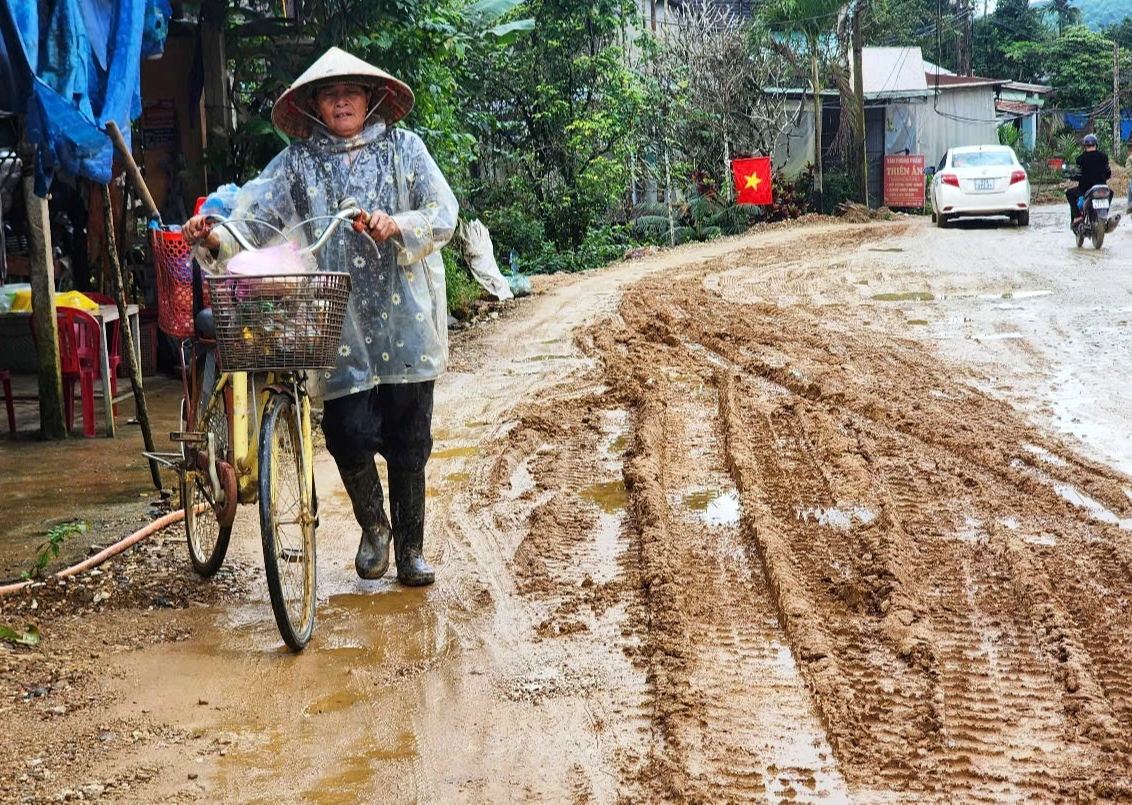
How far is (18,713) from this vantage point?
3.88 meters

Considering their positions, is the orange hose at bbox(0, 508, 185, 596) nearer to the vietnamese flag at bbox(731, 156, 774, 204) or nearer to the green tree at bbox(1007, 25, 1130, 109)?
the vietnamese flag at bbox(731, 156, 774, 204)

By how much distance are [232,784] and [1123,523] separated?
376 cm

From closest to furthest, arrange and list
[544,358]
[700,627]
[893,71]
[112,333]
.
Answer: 1. [700,627]
2. [112,333]
3. [544,358]
4. [893,71]

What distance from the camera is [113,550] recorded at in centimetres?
551

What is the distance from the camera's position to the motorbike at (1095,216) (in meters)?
16.6

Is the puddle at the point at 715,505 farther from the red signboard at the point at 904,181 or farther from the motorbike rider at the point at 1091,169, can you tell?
the red signboard at the point at 904,181

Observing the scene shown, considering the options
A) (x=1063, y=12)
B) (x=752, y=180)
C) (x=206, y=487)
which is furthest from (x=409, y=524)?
(x=1063, y=12)

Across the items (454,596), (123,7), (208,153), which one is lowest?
(454,596)

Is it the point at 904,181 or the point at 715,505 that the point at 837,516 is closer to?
the point at 715,505

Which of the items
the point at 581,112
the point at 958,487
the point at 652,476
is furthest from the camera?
the point at 581,112

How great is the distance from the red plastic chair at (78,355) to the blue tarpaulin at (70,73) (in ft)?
3.86

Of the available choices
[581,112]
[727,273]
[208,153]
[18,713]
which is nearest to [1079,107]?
[581,112]

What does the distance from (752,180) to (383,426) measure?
2307 cm

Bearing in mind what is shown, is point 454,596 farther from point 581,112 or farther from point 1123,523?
point 581,112
